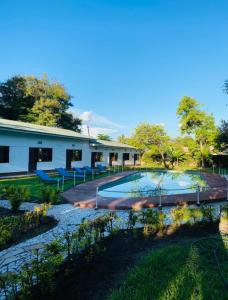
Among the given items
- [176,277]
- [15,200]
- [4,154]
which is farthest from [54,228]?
[4,154]

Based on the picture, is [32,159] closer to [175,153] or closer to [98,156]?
[98,156]

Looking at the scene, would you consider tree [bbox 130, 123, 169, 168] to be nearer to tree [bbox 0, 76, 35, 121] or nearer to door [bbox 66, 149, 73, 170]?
door [bbox 66, 149, 73, 170]

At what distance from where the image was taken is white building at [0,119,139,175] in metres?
17.1

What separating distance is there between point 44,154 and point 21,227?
1482 cm

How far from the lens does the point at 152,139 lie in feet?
121

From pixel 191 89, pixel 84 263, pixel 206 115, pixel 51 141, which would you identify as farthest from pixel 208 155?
pixel 84 263

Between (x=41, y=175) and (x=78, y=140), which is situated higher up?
(x=78, y=140)

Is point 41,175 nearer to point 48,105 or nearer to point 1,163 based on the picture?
point 1,163

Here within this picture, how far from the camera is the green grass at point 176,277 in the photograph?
3.27 metres

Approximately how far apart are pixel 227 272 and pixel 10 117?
126 ft

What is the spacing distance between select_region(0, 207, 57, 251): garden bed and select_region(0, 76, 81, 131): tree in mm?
30720

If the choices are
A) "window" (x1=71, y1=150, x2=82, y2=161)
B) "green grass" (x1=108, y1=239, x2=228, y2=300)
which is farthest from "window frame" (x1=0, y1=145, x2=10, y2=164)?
"green grass" (x1=108, y1=239, x2=228, y2=300)

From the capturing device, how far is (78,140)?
80.7 ft

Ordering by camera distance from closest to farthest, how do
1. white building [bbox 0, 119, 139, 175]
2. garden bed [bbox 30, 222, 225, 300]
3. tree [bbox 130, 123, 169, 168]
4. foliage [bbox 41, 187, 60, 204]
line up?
garden bed [bbox 30, 222, 225, 300], foliage [bbox 41, 187, 60, 204], white building [bbox 0, 119, 139, 175], tree [bbox 130, 123, 169, 168]
